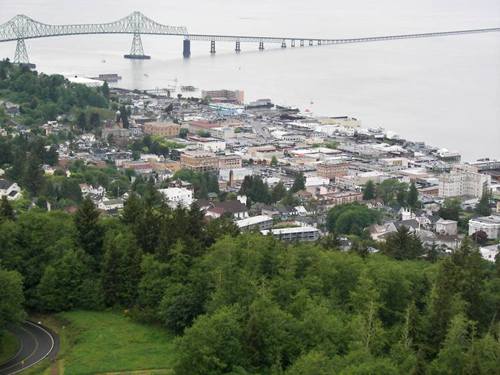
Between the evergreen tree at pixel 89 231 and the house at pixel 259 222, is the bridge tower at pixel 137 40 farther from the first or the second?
the evergreen tree at pixel 89 231

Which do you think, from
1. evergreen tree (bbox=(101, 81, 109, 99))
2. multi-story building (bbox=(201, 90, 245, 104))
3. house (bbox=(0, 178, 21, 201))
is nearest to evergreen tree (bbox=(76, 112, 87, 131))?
evergreen tree (bbox=(101, 81, 109, 99))

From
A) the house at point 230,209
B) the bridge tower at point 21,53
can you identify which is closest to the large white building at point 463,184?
the house at point 230,209

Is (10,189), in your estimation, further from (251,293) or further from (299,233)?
(251,293)

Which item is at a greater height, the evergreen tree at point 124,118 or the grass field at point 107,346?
the grass field at point 107,346

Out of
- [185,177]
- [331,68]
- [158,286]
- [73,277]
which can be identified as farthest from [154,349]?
[331,68]

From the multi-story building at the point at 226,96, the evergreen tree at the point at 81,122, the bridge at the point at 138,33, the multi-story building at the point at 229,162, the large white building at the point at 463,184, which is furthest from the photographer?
the bridge at the point at 138,33

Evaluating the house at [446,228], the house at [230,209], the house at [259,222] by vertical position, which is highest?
the house at [230,209]

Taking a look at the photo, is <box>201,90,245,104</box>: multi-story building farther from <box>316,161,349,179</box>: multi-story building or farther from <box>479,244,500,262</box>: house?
<box>479,244,500,262</box>: house
